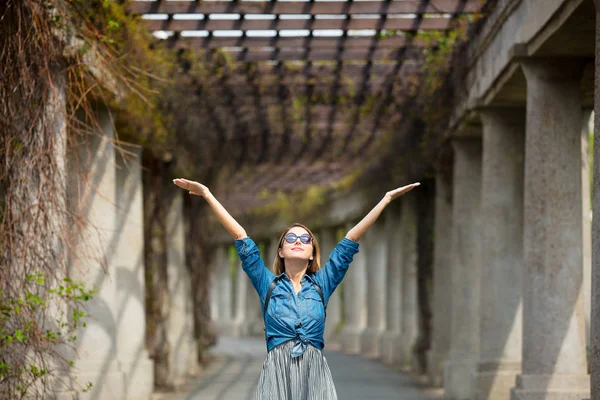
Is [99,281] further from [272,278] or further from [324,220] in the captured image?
[324,220]

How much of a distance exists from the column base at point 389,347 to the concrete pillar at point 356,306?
16.8ft

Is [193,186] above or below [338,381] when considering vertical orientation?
above

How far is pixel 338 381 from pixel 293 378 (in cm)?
1738

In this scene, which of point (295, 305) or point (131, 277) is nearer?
point (295, 305)

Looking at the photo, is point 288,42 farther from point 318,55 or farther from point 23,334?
point 23,334

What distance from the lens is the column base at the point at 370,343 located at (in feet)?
115

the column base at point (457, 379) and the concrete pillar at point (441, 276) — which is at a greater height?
the concrete pillar at point (441, 276)

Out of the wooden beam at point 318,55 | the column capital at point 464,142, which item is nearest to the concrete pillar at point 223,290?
the column capital at point 464,142

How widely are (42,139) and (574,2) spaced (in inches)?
231

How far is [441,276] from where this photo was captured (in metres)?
23.4

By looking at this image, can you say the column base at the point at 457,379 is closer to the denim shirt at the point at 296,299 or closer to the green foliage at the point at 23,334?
the green foliage at the point at 23,334

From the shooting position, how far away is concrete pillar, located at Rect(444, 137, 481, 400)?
2028 cm

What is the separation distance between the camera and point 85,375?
53.0ft

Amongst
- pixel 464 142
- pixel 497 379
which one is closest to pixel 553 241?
pixel 497 379
